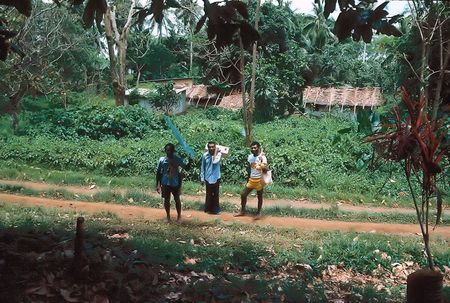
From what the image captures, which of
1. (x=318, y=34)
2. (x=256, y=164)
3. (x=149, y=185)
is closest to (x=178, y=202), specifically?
(x=256, y=164)

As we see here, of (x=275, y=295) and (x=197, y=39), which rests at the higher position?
(x=197, y=39)

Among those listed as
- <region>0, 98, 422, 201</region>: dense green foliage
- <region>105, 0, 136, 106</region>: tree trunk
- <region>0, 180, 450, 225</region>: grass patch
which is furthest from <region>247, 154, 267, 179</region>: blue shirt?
<region>105, 0, 136, 106</region>: tree trunk

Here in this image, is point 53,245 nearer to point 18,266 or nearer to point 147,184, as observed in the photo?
point 18,266

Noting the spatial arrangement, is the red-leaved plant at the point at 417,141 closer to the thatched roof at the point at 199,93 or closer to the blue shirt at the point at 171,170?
Result: the blue shirt at the point at 171,170

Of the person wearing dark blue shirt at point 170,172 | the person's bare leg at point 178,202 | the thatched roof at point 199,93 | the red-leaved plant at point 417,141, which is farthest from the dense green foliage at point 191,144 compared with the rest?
the thatched roof at point 199,93

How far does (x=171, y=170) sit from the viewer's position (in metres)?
9.98

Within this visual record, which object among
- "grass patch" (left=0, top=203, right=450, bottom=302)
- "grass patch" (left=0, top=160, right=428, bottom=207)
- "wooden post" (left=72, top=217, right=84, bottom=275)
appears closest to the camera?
"wooden post" (left=72, top=217, right=84, bottom=275)

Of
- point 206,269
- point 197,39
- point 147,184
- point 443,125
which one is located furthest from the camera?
point 197,39

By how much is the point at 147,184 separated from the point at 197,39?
18.3m

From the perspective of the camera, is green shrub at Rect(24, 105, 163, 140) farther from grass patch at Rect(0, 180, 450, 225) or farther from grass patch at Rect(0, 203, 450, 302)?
grass patch at Rect(0, 203, 450, 302)

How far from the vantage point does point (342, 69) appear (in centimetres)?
3456

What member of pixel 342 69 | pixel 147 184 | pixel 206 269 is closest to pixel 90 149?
pixel 147 184

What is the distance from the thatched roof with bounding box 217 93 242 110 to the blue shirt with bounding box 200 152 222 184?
19.9m

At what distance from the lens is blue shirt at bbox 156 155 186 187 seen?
9930 mm
